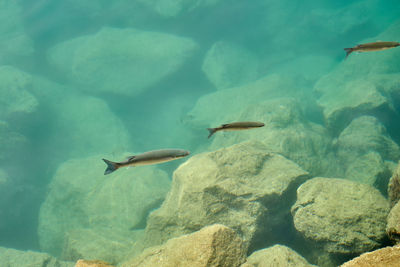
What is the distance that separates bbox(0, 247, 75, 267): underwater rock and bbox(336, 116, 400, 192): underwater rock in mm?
7778

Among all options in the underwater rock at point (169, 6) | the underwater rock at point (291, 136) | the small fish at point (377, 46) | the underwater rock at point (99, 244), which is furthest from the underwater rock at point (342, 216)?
the underwater rock at point (169, 6)

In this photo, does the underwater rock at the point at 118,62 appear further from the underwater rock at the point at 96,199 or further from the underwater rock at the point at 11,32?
the underwater rock at the point at 96,199

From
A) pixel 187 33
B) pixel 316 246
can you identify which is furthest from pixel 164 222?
pixel 187 33

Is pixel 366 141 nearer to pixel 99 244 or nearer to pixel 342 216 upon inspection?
pixel 342 216

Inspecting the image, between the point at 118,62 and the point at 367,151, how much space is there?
14.5m

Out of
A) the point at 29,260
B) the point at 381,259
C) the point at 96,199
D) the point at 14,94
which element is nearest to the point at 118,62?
the point at 14,94

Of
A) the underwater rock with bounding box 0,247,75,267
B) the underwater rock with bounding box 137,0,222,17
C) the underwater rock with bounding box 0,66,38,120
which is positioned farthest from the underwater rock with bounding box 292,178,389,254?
the underwater rock with bounding box 137,0,222,17

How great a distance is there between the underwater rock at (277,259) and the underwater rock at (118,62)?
1399 centimetres

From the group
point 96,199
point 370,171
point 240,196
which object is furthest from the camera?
point 96,199

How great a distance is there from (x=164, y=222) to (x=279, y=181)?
2.46 meters

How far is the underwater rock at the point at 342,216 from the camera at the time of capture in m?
2.80

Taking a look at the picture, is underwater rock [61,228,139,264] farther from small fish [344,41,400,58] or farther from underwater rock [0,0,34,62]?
underwater rock [0,0,34,62]

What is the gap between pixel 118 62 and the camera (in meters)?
15.2

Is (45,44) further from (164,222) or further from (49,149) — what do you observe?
(164,222)
